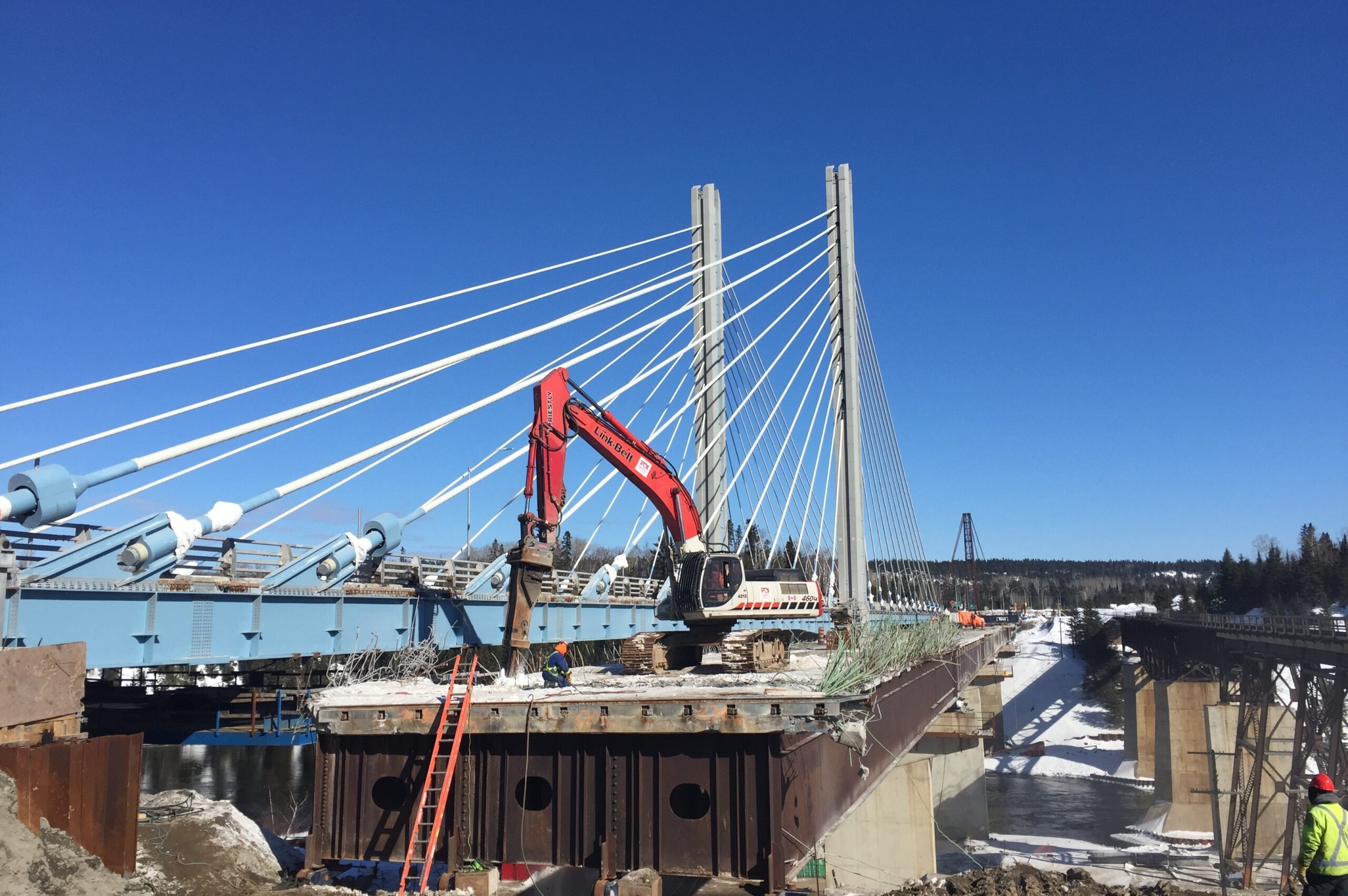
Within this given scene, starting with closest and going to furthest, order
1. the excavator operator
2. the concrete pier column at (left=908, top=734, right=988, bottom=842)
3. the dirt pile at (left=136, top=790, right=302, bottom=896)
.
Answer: the dirt pile at (left=136, top=790, right=302, bottom=896) < the excavator operator < the concrete pier column at (left=908, top=734, right=988, bottom=842)

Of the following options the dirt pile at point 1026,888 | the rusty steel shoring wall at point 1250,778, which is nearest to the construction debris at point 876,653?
the dirt pile at point 1026,888

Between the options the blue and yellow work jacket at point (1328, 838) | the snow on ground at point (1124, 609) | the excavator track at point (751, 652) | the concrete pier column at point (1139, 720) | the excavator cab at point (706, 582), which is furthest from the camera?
the snow on ground at point (1124, 609)

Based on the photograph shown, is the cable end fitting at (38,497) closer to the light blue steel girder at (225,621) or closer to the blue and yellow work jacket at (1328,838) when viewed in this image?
the light blue steel girder at (225,621)

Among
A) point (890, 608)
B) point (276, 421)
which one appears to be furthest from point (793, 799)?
point (890, 608)

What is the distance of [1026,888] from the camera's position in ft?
41.7

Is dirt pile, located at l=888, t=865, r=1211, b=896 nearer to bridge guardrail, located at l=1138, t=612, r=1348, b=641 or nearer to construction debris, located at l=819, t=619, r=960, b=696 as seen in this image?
construction debris, located at l=819, t=619, r=960, b=696

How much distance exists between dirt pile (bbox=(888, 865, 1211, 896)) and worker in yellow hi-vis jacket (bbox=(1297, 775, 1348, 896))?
4620mm

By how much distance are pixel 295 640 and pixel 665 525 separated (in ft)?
24.6

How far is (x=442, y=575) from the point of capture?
80.5 feet

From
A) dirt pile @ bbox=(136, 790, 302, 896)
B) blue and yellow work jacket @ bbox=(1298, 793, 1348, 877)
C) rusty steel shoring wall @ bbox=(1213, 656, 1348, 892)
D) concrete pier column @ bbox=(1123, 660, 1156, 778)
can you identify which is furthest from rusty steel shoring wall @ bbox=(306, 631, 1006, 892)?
concrete pier column @ bbox=(1123, 660, 1156, 778)

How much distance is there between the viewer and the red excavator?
1666 cm

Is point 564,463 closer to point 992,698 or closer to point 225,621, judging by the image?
point 225,621

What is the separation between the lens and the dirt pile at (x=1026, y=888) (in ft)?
42.0

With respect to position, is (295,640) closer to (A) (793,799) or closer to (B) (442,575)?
(B) (442,575)
